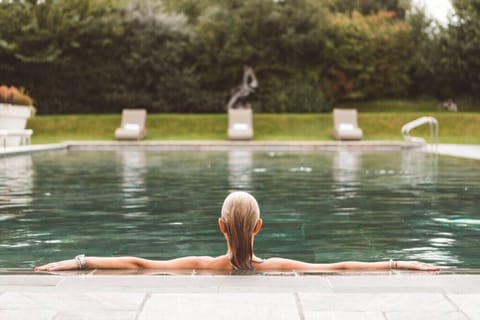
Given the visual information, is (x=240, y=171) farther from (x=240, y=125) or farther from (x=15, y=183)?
(x=240, y=125)

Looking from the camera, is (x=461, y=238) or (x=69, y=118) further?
(x=69, y=118)

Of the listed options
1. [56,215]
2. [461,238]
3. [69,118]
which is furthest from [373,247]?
[69,118]

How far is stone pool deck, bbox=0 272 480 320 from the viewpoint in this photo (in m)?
3.01

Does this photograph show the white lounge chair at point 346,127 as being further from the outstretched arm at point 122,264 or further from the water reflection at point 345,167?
the outstretched arm at point 122,264

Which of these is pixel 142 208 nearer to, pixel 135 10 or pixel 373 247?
pixel 373 247

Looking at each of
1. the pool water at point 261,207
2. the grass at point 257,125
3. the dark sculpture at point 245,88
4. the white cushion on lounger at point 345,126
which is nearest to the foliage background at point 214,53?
the dark sculpture at point 245,88

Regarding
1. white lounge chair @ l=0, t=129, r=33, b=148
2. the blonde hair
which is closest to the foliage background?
white lounge chair @ l=0, t=129, r=33, b=148

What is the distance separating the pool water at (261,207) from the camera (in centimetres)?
559

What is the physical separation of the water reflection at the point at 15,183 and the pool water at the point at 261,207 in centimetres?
2

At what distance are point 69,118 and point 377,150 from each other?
1180 centimetres

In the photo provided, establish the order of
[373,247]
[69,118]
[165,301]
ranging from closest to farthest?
[165,301]
[373,247]
[69,118]

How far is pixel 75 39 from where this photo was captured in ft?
92.0

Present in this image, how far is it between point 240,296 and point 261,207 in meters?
4.57

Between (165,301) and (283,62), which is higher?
(283,62)
